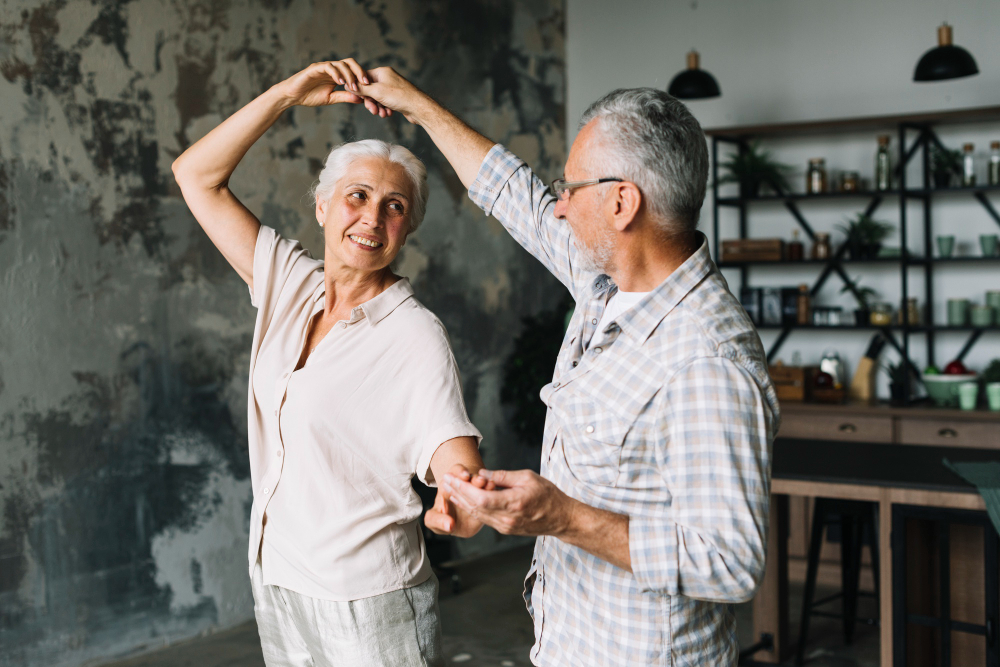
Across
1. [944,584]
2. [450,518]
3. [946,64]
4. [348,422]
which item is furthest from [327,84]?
[946,64]

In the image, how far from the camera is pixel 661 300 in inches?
55.7

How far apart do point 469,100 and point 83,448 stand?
3294mm

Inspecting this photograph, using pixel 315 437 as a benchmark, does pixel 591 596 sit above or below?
below

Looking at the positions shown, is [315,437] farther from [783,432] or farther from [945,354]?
[945,354]

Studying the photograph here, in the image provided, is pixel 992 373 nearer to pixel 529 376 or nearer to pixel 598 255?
pixel 529 376


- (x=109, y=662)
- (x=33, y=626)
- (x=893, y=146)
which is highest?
(x=893, y=146)

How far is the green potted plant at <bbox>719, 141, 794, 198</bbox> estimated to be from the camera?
580 centimetres

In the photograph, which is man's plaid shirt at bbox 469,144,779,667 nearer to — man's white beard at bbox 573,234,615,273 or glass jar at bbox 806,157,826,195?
man's white beard at bbox 573,234,615,273

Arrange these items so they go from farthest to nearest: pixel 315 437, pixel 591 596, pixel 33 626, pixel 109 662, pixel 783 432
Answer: pixel 783 432, pixel 109 662, pixel 33 626, pixel 315 437, pixel 591 596

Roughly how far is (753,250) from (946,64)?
1.60 m

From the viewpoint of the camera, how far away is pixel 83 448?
3.76 m

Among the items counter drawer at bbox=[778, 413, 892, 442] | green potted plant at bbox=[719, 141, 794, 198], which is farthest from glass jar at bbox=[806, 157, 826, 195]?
counter drawer at bbox=[778, 413, 892, 442]

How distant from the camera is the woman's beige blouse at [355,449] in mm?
1747

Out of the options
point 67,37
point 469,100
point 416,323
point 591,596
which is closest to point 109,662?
point 67,37
